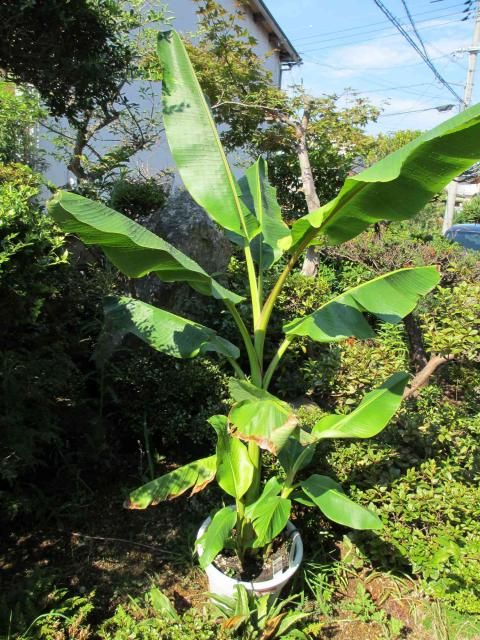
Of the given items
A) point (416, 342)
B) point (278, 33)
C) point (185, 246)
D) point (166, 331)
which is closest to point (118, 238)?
point (166, 331)

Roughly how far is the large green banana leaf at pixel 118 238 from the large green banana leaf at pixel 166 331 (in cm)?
38

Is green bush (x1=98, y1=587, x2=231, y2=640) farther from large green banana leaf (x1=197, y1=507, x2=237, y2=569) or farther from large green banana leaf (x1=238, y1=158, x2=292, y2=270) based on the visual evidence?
large green banana leaf (x1=238, y1=158, x2=292, y2=270)

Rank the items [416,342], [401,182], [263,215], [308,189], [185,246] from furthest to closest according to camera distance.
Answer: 1. [308,189]
2. [416,342]
3. [185,246]
4. [263,215]
5. [401,182]

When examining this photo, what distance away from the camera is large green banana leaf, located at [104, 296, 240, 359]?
280 cm

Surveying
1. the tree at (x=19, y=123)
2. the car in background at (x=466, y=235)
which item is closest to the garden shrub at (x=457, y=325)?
the tree at (x=19, y=123)

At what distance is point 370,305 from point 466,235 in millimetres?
10492

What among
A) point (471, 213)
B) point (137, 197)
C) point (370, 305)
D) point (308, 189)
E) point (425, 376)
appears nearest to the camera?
point (370, 305)

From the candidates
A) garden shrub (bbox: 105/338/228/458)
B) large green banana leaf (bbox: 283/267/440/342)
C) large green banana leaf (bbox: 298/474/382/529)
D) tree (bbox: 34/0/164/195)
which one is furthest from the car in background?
large green banana leaf (bbox: 298/474/382/529)

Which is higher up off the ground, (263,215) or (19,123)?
(19,123)

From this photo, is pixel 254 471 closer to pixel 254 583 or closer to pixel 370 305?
pixel 254 583

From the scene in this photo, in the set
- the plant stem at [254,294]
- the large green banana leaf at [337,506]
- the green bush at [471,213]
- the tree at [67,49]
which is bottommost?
the green bush at [471,213]

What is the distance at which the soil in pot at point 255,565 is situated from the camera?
2.81 m

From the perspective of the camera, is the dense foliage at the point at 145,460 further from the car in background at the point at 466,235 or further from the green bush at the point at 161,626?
the car in background at the point at 466,235

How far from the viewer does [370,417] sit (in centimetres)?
262
